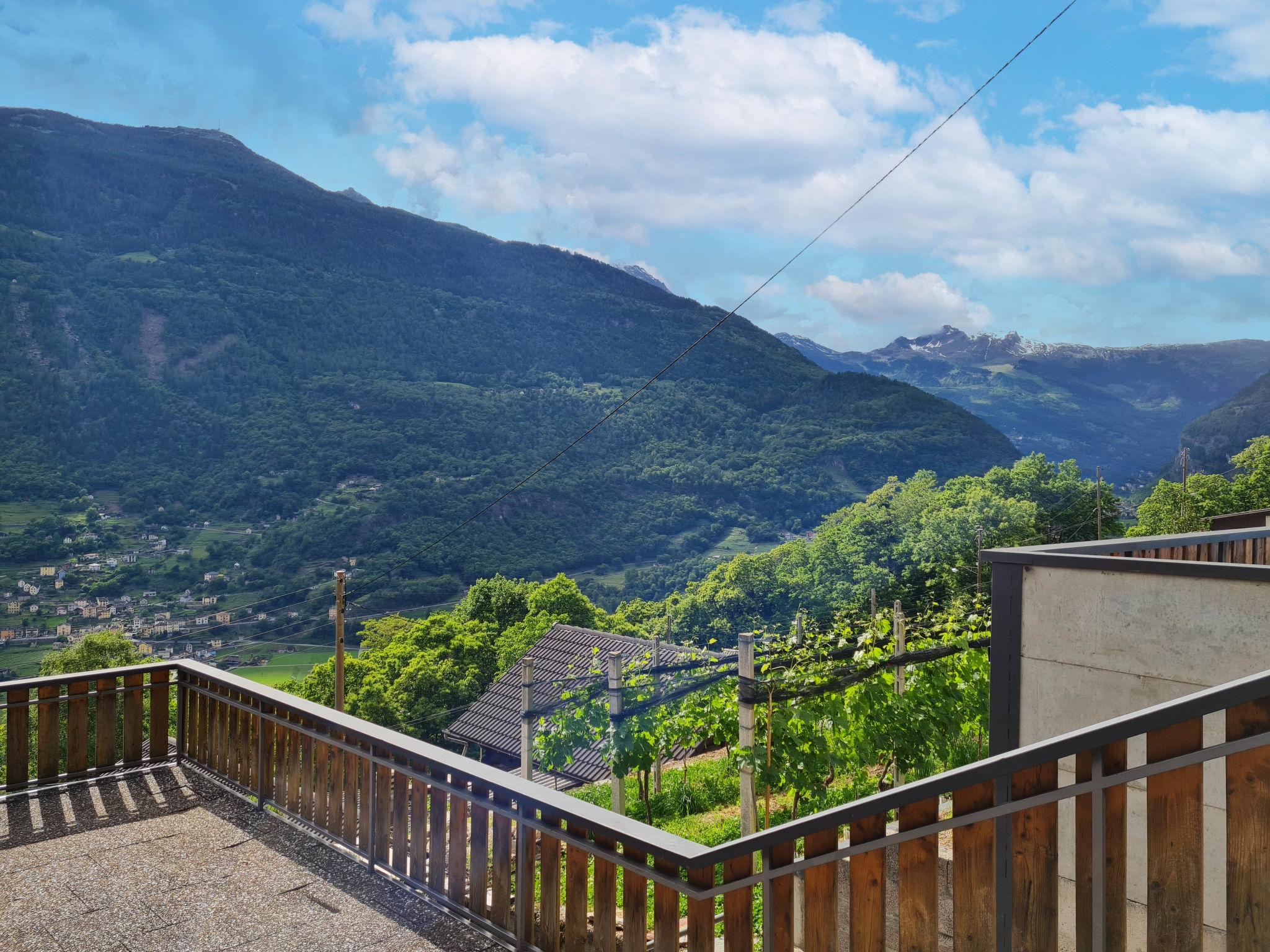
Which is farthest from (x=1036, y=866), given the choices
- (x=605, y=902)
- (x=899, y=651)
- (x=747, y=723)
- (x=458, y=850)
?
(x=899, y=651)

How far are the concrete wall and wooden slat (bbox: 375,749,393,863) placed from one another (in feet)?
6.18

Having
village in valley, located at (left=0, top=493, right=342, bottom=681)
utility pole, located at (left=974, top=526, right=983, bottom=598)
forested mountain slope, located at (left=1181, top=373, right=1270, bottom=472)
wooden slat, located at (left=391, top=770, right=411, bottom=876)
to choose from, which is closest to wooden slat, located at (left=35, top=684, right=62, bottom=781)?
wooden slat, located at (left=391, top=770, right=411, bottom=876)

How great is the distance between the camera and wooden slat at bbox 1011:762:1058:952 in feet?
4.16

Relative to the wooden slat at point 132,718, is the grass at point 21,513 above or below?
below

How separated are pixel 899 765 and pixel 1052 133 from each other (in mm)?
137336

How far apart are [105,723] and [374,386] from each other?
6785 cm

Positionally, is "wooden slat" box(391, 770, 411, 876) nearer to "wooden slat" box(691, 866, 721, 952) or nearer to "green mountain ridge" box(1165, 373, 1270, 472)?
"wooden slat" box(691, 866, 721, 952)

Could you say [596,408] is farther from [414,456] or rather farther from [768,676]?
[768,676]

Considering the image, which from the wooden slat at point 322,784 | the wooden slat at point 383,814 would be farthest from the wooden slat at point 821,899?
the wooden slat at point 322,784

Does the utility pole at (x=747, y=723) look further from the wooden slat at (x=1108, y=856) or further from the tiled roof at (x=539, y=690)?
the tiled roof at (x=539, y=690)

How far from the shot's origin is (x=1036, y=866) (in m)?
1.28

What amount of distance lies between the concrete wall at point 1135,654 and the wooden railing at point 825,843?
0.53 m

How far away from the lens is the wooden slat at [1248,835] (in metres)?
1.06

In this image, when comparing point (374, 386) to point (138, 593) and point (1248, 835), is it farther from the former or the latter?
point (1248, 835)
